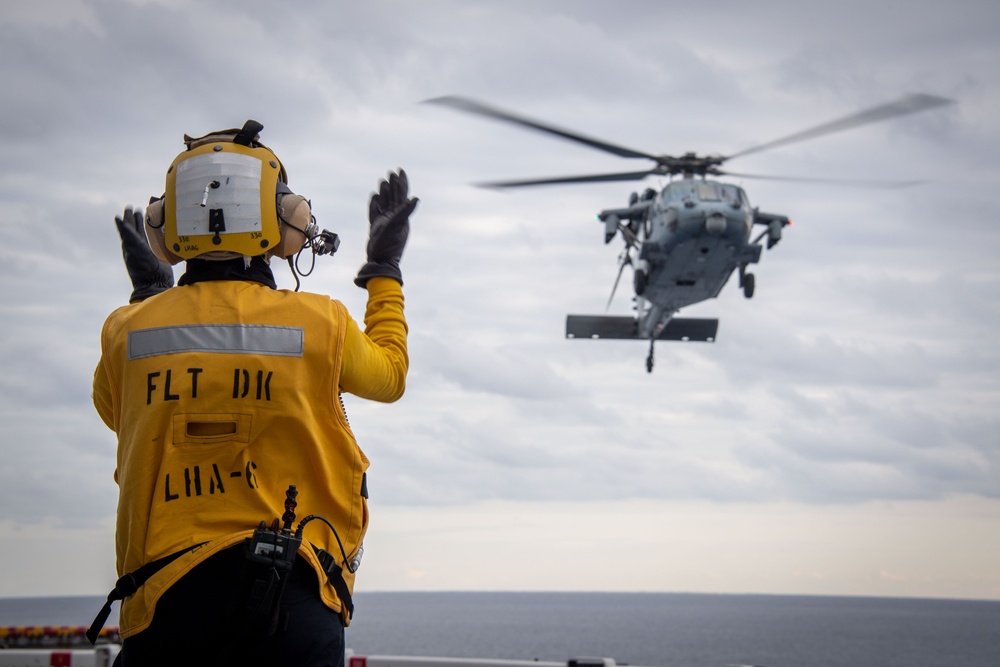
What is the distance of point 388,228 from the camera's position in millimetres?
3410

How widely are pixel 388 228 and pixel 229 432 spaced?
2.97ft

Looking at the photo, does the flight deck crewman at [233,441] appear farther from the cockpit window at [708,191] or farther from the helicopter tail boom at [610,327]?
the helicopter tail boom at [610,327]

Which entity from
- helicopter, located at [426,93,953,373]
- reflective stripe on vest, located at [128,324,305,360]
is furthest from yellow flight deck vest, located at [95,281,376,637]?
helicopter, located at [426,93,953,373]

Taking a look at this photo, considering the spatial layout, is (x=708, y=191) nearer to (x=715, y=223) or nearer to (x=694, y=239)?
(x=715, y=223)

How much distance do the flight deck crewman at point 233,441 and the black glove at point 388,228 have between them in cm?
32

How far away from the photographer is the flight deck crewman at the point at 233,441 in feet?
9.30

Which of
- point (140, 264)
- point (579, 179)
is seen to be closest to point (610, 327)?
point (579, 179)

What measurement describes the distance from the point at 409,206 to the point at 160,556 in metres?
1.39

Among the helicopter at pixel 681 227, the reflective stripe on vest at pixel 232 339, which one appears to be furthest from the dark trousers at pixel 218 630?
the helicopter at pixel 681 227

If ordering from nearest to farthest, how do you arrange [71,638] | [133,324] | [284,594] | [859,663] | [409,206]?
[284,594] < [133,324] < [409,206] < [71,638] < [859,663]

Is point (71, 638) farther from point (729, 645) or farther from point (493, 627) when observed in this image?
point (493, 627)

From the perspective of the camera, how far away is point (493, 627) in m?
195

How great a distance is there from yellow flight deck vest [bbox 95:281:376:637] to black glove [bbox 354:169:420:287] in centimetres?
35

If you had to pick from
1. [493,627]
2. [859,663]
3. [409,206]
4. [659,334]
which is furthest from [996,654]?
[409,206]
